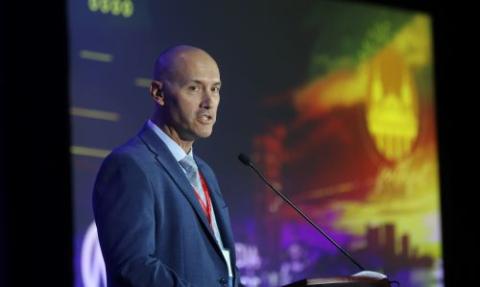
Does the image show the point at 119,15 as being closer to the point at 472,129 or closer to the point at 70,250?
the point at 70,250

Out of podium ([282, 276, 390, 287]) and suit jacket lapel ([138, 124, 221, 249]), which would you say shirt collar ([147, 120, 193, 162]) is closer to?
suit jacket lapel ([138, 124, 221, 249])

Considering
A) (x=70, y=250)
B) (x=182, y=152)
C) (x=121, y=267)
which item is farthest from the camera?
(x=70, y=250)

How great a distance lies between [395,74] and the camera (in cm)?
492

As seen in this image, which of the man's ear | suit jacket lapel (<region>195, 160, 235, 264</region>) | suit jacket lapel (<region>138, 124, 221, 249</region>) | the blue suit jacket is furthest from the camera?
the man's ear

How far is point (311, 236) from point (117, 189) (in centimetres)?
165

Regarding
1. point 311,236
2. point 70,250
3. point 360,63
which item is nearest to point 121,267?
point 70,250

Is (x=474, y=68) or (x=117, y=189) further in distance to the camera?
(x=474, y=68)

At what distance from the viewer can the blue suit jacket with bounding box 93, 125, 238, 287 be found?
299cm

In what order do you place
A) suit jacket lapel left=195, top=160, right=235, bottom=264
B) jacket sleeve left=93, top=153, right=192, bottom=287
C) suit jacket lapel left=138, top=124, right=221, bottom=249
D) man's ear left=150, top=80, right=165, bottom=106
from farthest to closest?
man's ear left=150, top=80, right=165, bottom=106
suit jacket lapel left=195, top=160, right=235, bottom=264
suit jacket lapel left=138, top=124, right=221, bottom=249
jacket sleeve left=93, top=153, right=192, bottom=287

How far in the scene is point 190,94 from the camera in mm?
3350

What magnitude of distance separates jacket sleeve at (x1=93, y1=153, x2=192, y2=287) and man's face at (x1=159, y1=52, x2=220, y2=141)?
29 cm

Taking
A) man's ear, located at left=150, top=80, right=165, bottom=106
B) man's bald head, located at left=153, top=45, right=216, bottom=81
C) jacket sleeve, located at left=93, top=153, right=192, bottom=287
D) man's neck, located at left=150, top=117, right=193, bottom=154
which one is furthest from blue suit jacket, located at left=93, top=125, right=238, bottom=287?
man's bald head, located at left=153, top=45, right=216, bottom=81

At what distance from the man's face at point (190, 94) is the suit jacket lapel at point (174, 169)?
117 mm

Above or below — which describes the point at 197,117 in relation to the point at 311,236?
above
